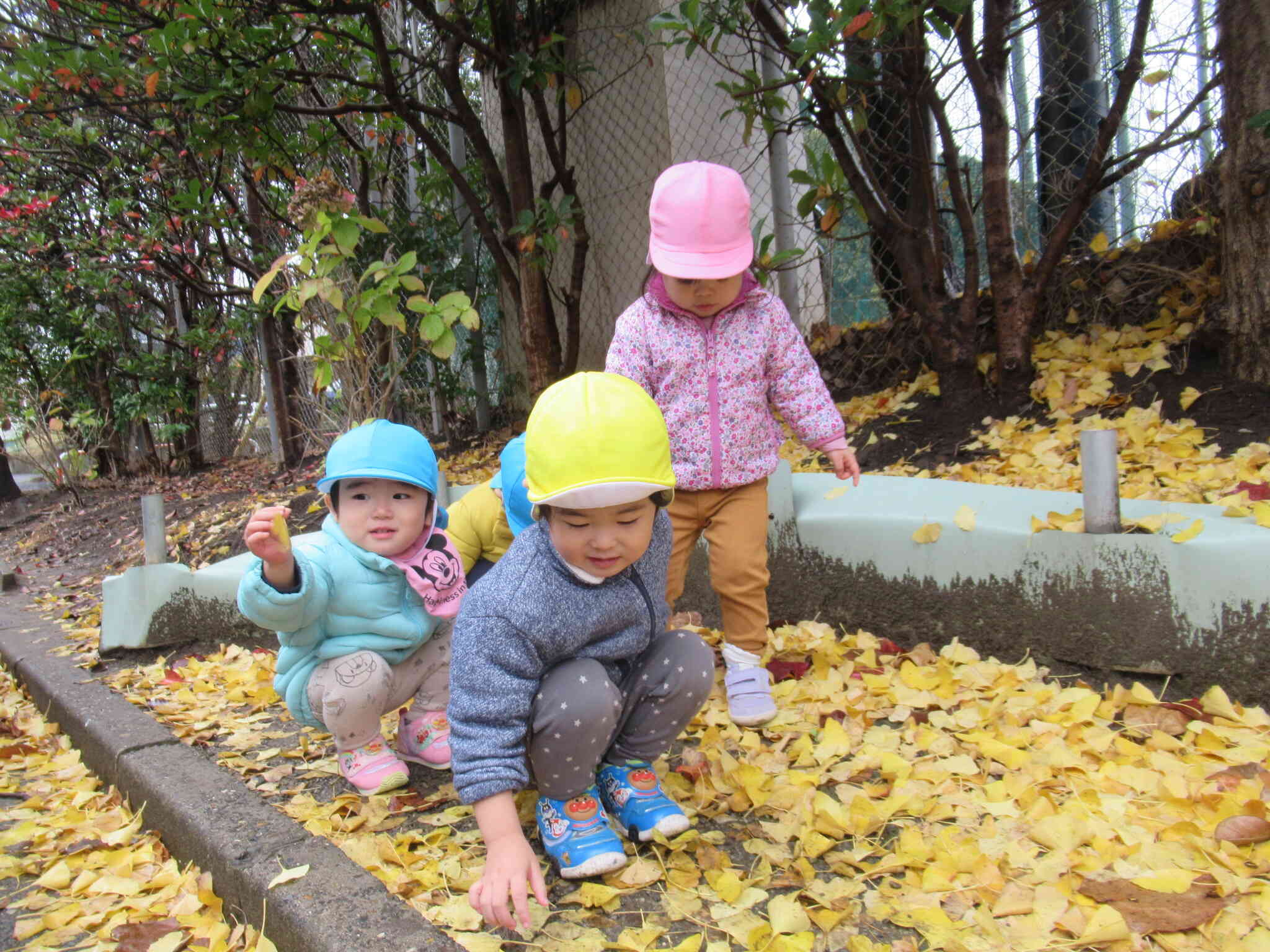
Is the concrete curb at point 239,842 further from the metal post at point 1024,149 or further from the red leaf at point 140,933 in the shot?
the metal post at point 1024,149

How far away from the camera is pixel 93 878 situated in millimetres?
1872

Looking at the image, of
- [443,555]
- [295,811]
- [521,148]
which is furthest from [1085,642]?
[521,148]

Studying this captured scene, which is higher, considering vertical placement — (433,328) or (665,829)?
(433,328)

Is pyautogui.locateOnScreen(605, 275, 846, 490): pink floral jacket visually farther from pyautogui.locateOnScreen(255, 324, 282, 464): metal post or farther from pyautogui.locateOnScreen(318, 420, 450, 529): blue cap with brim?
pyautogui.locateOnScreen(255, 324, 282, 464): metal post

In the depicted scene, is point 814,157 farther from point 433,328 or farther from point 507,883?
point 507,883

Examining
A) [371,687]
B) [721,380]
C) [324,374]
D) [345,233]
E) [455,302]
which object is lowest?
[371,687]

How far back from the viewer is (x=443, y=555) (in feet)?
6.63

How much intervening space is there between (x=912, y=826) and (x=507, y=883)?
29.7 inches

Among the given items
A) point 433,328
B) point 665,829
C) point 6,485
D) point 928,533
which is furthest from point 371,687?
point 6,485

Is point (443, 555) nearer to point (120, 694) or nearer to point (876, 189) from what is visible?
point (120, 694)

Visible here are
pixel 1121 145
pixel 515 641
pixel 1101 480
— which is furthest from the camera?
pixel 1121 145

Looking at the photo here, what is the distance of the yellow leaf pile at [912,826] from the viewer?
1.39 m

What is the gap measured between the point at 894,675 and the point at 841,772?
49cm

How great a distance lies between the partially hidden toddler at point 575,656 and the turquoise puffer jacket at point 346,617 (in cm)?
49
